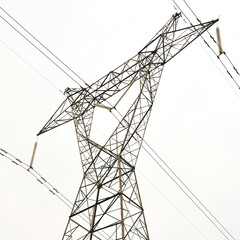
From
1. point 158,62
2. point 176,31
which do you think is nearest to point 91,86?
point 158,62

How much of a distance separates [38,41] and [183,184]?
342 inches

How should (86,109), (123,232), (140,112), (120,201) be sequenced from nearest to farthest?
1. (123,232)
2. (120,201)
3. (140,112)
4. (86,109)

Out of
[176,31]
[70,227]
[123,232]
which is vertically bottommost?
[123,232]

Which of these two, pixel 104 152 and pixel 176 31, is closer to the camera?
pixel 104 152

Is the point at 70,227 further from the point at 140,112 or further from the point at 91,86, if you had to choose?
the point at 91,86

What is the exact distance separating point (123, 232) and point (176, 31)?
393 inches

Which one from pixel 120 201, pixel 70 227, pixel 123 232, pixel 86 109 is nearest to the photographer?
pixel 123 232

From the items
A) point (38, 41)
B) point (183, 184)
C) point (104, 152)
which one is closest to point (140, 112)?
point (104, 152)

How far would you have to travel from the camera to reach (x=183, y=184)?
721 inches

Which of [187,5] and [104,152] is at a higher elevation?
[187,5]

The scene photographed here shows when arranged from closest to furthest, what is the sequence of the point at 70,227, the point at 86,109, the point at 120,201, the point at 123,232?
the point at 123,232 < the point at 120,201 < the point at 70,227 < the point at 86,109

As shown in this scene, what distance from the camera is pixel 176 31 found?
19250mm

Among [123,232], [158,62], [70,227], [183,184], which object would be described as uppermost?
[158,62]

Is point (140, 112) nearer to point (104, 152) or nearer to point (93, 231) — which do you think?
point (104, 152)
